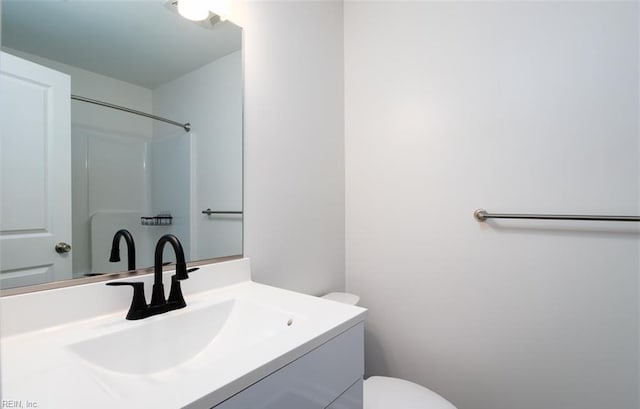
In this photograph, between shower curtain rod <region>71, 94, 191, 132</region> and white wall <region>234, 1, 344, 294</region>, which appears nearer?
shower curtain rod <region>71, 94, 191, 132</region>

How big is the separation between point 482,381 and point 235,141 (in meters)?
1.38

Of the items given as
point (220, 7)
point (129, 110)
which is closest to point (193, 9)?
point (220, 7)

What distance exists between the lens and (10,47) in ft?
2.04

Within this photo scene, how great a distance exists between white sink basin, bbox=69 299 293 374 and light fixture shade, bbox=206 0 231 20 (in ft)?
3.06

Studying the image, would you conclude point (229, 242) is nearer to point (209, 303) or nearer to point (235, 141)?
point (209, 303)

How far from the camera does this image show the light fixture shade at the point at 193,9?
0.90 m

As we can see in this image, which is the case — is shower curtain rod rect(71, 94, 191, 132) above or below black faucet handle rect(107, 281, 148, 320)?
above

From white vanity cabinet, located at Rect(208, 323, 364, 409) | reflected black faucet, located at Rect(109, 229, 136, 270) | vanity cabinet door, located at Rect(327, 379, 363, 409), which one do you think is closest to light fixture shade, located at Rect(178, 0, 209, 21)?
reflected black faucet, located at Rect(109, 229, 136, 270)

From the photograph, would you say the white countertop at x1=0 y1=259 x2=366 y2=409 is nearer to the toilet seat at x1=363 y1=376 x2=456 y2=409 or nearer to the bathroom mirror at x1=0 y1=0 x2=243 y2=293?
the bathroom mirror at x1=0 y1=0 x2=243 y2=293

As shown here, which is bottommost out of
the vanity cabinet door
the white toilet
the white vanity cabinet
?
the white toilet

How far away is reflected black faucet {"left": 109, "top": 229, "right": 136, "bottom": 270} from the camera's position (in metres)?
0.75

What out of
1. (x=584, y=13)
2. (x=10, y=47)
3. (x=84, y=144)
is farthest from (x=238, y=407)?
(x=584, y=13)

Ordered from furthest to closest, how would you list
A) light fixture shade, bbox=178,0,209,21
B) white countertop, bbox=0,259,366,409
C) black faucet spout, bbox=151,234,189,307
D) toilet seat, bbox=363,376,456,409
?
toilet seat, bbox=363,376,456,409 → light fixture shade, bbox=178,0,209,21 → black faucet spout, bbox=151,234,189,307 → white countertop, bbox=0,259,366,409

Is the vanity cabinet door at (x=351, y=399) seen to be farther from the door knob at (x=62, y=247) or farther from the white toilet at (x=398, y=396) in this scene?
the door knob at (x=62, y=247)
